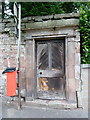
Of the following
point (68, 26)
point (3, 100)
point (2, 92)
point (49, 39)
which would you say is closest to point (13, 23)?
point (49, 39)

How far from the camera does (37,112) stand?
289cm

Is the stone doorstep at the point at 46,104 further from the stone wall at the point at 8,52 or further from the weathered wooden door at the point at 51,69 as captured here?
the stone wall at the point at 8,52

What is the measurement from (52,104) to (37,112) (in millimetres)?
453

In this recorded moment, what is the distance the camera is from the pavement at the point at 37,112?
107 inches

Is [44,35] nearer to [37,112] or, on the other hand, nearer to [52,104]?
[52,104]

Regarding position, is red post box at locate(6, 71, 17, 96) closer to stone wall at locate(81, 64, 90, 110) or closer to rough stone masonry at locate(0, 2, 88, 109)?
rough stone masonry at locate(0, 2, 88, 109)

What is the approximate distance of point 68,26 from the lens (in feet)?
9.68

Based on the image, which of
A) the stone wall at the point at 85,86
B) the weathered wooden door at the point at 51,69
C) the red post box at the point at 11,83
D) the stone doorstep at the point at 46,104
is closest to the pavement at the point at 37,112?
the stone doorstep at the point at 46,104

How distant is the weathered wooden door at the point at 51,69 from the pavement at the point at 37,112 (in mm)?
375

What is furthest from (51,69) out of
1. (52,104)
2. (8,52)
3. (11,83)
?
(8,52)

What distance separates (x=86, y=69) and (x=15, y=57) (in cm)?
201

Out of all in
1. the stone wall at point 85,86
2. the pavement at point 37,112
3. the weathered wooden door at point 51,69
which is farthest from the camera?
the weathered wooden door at point 51,69

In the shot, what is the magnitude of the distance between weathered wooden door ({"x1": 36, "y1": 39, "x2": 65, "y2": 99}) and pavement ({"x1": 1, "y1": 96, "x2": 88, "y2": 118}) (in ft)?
1.23

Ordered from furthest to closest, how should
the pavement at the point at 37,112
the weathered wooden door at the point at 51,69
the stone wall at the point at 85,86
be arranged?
the weathered wooden door at the point at 51,69 < the stone wall at the point at 85,86 < the pavement at the point at 37,112
